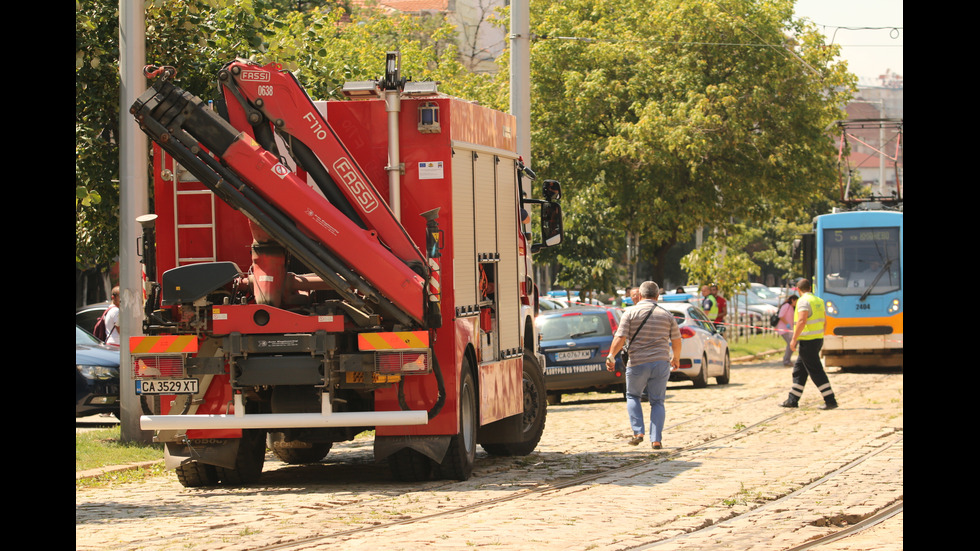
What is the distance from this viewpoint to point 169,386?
10.6m

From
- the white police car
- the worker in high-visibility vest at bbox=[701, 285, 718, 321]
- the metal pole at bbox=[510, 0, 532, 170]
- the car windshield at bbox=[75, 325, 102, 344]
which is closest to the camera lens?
the car windshield at bbox=[75, 325, 102, 344]

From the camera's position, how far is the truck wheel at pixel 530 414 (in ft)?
→ 45.0

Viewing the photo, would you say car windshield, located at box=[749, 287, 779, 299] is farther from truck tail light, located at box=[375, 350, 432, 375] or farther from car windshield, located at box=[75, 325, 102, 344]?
truck tail light, located at box=[375, 350, 432, 375]

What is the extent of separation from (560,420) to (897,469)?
6962mm

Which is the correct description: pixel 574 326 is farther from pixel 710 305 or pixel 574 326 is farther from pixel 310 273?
pixel 310 273

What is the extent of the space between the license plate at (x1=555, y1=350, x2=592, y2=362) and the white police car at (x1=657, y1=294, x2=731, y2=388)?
10.1 feet

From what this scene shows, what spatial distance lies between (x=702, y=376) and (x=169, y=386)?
15.2m

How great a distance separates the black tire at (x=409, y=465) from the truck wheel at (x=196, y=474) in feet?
4.89

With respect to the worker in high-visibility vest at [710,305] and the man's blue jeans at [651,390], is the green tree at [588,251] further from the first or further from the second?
the man's blue jeans at [651,390]

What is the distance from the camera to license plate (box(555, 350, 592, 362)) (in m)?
21.2

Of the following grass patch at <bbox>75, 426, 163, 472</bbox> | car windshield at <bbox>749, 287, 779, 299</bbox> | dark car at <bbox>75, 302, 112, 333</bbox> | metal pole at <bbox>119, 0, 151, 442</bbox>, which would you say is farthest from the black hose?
car windshield at <bbox>749, 287, 779, 299</bbox>

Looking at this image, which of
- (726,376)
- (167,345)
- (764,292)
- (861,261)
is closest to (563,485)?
(167,345)
